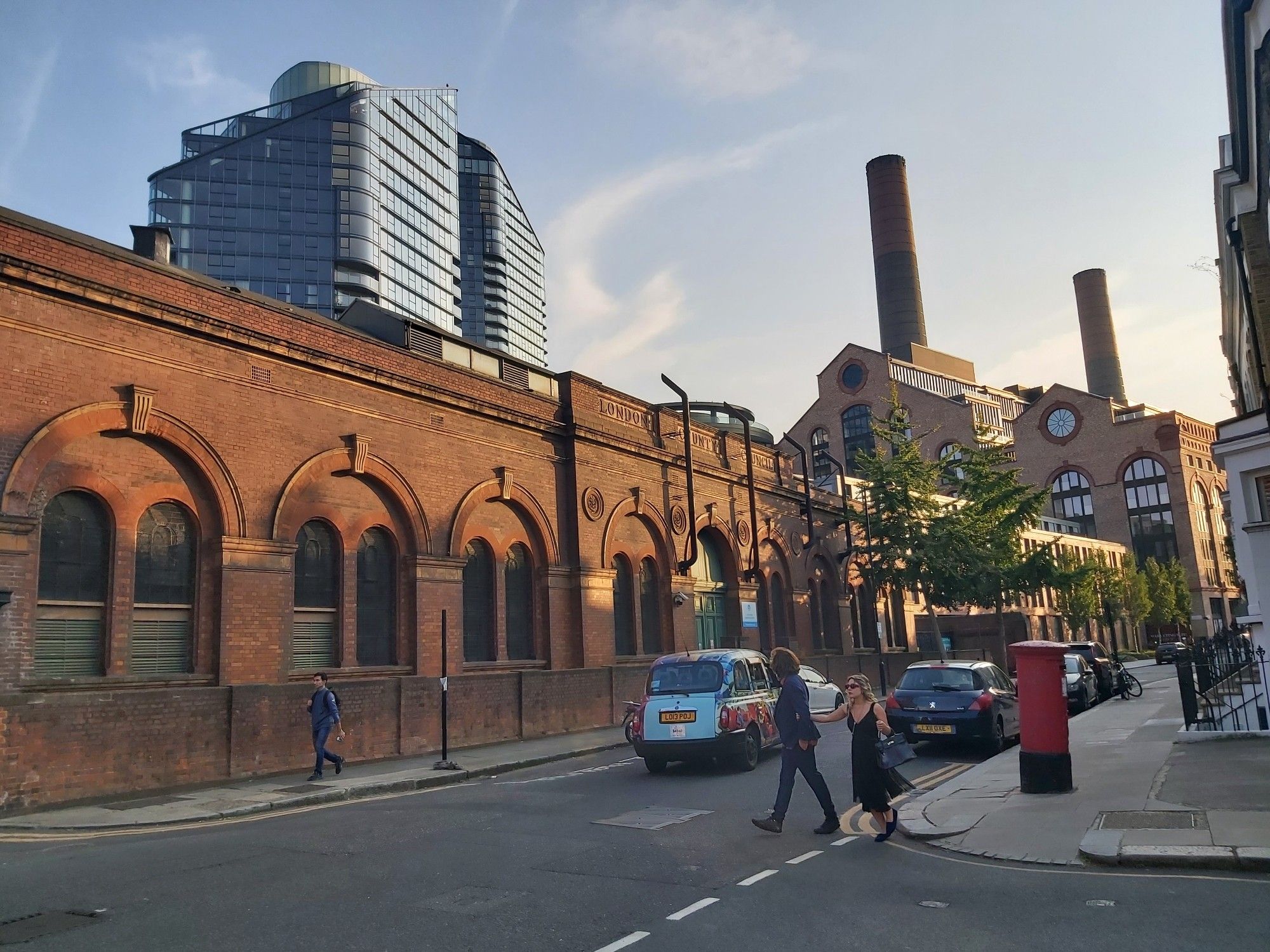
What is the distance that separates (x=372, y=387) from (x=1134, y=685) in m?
24.2

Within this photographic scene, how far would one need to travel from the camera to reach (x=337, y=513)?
18125mm

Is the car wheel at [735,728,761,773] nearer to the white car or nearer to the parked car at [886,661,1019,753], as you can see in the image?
the parked car at [886,661,1019,753]

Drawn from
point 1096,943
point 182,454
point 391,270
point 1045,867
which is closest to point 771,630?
point 182,454

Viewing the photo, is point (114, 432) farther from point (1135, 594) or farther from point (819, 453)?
point (1135, 594)

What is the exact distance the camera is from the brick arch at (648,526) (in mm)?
25203

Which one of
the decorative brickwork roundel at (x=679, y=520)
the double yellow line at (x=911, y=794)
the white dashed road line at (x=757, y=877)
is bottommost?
the double yellow line at (x=911, y=794)

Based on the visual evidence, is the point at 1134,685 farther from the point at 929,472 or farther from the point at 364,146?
the point at 364,146

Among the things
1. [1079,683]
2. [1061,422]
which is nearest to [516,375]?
[1079,683]

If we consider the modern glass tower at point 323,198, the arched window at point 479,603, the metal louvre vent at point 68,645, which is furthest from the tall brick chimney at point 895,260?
the metal louvre vent at point 68,645

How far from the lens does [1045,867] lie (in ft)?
25.0

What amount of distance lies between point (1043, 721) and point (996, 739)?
5.28 m

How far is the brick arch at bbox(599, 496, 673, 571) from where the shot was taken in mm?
25203

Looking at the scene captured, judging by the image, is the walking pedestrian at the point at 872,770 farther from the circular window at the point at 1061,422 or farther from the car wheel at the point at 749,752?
the circular window at the point at 1061,422

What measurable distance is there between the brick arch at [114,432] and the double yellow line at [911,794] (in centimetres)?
1076
